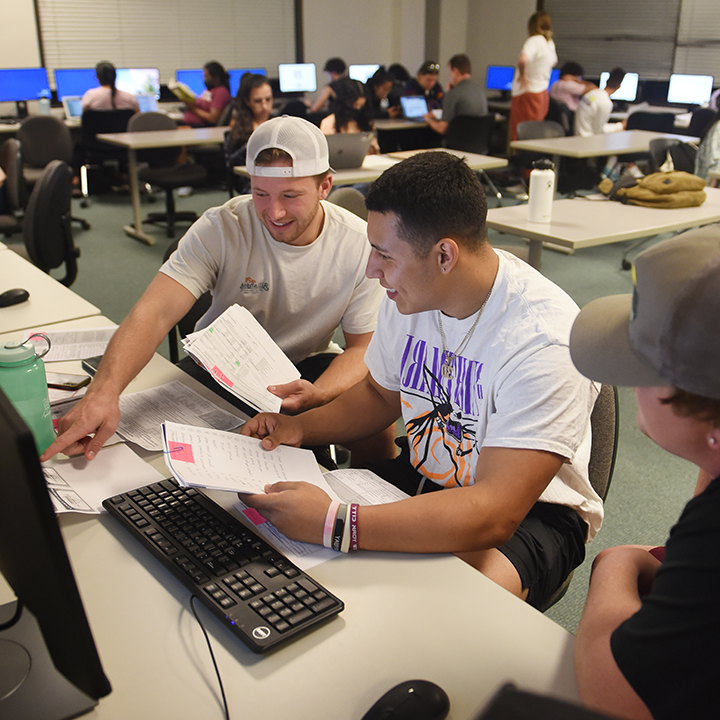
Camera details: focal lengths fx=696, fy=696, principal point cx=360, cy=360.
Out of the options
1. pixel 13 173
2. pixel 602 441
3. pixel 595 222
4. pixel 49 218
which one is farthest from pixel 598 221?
pixel 13 173

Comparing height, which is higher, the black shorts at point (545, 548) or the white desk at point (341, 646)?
the white desk at point (341, 646)

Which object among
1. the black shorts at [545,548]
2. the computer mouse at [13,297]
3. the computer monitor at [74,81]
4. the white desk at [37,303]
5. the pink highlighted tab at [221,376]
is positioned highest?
the computer monitor at [74,81]

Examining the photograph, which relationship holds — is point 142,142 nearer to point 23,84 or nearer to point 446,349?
point 23,84

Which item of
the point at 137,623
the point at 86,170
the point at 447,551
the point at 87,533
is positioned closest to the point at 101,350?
the point at 87,533

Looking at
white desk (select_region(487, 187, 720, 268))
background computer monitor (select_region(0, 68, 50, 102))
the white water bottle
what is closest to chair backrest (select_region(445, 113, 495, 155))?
white desk (select_region(487, 187, 720, 268))

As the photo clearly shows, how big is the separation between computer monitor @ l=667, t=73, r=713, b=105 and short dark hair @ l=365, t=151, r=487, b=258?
286 inches

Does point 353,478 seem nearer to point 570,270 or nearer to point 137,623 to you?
point 137,623

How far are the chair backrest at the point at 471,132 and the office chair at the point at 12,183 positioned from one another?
12.5 ft

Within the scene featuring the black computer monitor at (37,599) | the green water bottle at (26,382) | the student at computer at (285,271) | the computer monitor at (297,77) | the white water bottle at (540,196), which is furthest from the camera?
the computer monitor at (297,77)

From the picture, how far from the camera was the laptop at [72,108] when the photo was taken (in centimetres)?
691

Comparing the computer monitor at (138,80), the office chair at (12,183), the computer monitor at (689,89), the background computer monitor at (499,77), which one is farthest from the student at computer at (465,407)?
the background computer monitor at (499,77)

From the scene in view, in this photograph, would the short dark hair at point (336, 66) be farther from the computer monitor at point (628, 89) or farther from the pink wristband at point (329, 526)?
the pink wristband at point (329, 526)

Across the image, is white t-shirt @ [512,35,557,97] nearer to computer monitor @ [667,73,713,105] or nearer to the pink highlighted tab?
computer monitor @ [667,73,713,105]

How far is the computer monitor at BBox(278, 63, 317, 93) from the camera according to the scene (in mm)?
8312
